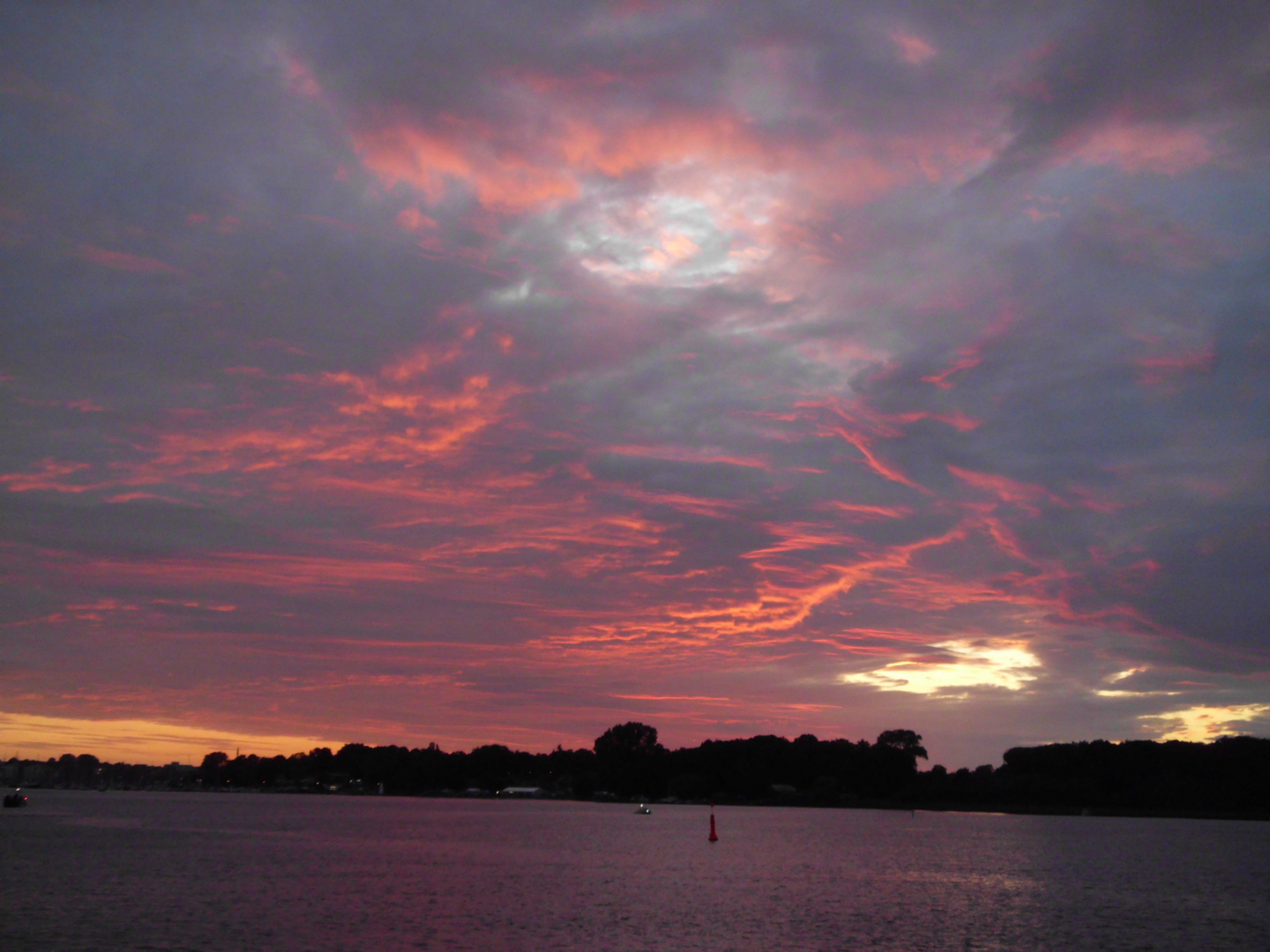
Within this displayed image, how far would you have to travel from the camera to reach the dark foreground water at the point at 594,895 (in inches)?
1720

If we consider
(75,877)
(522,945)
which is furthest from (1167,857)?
(75,877)

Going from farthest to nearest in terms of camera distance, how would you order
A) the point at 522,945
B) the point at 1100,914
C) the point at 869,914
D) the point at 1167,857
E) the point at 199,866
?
the point at 1167,857 → the point at 199,866 → the point at 1100,914 → the point at 869,914 → the point at 522,945

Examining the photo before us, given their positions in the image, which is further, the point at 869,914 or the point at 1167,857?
the point at 1167,857

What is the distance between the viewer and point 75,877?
61375 millimetres

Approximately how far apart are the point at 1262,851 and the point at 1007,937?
10470 centimetres

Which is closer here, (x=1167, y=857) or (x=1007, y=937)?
(x=1007, y=937)

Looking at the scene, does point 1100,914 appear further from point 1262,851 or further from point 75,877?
point 1262,851

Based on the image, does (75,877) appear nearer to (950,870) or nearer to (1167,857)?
(950,870)

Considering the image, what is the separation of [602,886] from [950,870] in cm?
3784

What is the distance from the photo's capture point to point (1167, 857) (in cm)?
11012

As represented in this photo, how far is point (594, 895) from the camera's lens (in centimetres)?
6000

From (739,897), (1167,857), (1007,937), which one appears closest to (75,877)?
(739,897)

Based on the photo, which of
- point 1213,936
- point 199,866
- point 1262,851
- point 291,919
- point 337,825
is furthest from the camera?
point 337,825

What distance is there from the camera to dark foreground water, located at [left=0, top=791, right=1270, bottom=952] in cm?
4369
